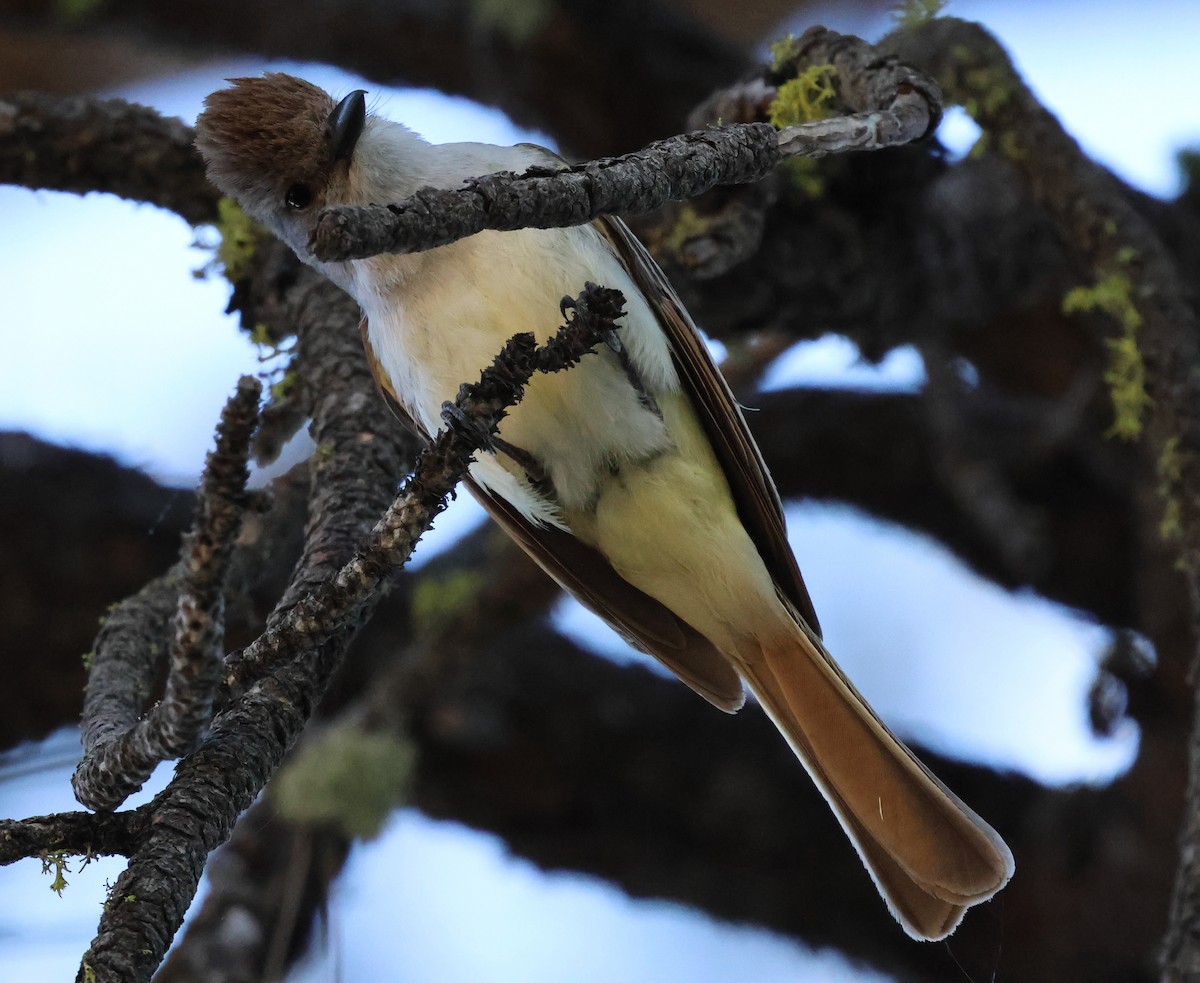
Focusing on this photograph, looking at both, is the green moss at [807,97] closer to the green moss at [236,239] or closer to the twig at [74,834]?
the green moss at [236,239]

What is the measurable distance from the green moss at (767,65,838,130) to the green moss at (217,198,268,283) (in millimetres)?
1194

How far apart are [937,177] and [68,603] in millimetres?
2271

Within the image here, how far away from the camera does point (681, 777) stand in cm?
281

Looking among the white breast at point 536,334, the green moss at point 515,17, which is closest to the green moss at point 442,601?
the white breast at point 536,334

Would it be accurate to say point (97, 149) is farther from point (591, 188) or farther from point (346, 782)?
point (591, 188)

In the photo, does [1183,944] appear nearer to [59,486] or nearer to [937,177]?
[937,177]

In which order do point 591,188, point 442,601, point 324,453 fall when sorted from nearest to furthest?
point 591,188 → point 324,453 → point 442,601

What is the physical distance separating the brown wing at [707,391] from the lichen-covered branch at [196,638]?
1.05 m

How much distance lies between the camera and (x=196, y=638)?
1.26 meters

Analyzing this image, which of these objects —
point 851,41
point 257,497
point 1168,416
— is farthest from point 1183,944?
point 851,41

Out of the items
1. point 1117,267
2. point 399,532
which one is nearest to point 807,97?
point 1117,267

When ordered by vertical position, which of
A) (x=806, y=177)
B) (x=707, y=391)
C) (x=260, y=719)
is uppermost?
(x=806, y=177)

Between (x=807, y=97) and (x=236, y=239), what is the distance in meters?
1.31

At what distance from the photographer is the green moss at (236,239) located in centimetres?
275
